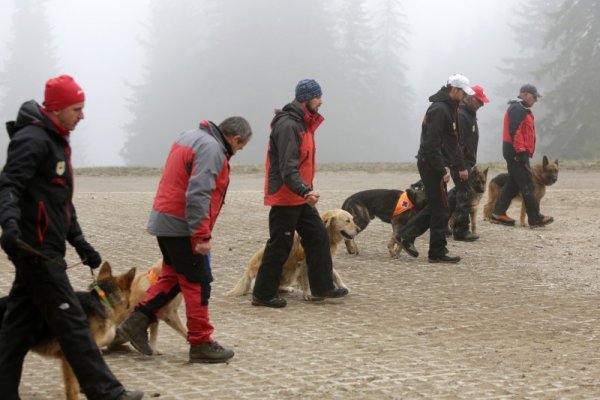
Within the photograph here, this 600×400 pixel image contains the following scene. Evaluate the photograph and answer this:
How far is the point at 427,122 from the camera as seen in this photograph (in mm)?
12250

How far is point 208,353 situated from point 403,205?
599 cm

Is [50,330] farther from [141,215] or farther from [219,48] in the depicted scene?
[219,48]

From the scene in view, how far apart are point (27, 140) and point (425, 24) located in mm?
103285

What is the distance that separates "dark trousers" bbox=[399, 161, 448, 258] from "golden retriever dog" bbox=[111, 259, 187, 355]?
4.87 meters

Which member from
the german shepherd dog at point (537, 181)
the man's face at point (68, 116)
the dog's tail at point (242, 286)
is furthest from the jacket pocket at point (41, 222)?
the german shepherd dog at point (537, 181)

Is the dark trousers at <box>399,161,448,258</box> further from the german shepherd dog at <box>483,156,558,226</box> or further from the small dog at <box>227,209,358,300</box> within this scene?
the german shepherd dog at <box>483,156,558,226</box>

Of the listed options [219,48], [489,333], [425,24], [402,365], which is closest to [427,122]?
[489,333]

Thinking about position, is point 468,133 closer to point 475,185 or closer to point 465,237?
point 475,185

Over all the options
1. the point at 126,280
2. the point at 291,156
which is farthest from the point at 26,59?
the point at 126,280

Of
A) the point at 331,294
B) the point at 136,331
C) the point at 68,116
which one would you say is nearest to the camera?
the point at 68,116

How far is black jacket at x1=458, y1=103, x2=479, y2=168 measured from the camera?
13.6 meters

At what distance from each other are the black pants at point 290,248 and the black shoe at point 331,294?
38 mm

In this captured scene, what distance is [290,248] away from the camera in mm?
9844

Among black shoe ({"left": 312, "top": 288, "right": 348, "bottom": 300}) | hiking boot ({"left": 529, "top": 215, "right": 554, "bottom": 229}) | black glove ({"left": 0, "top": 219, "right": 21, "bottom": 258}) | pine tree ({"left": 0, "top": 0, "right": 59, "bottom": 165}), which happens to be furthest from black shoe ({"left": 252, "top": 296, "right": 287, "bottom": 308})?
pine tree ({"left": 0, "top": 0, "right": 59, "bottom": 165})
